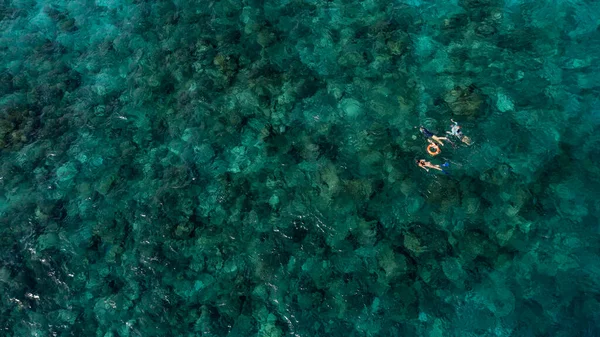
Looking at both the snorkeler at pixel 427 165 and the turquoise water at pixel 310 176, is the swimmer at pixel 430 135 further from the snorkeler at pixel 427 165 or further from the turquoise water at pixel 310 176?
the snorkeler at pixel 427 165

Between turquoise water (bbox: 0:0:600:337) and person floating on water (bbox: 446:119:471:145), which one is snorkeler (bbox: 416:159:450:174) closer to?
turquoise water (bbox: 0:0:600:337)

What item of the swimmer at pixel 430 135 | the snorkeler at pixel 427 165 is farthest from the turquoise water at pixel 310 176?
the swimmer at pixel 430 135

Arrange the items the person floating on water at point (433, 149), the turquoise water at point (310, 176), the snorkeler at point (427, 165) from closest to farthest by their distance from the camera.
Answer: the turquoise water at point (310, 176), the snorkeler at point (427, 165), the person floating on water at point (433, 149)

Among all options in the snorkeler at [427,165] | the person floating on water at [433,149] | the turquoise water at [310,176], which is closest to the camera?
the turquoise water at [310,176]

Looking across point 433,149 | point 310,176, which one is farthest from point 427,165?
point 310,176

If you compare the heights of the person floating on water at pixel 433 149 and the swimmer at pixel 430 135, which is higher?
the swimmer at pixel 430 135

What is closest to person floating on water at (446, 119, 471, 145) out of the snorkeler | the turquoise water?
the turquoise water
